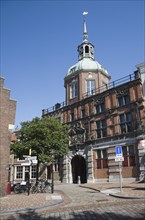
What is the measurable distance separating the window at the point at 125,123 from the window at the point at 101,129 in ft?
8.72

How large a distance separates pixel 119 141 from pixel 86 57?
19.7 metres

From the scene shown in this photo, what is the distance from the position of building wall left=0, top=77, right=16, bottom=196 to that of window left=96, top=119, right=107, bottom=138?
580 inches

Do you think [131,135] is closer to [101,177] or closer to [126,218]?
[101,177]

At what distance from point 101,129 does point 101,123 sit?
887 mm

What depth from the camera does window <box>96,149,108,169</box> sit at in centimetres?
2655

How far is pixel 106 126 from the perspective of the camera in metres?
27.6

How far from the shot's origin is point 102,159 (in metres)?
26.9

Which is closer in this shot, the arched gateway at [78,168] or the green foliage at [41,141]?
the green foliage at [41,141]

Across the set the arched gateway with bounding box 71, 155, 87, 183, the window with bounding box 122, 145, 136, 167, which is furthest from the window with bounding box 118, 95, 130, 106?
the arched gateway with bounding box 71, 155, 87, 183

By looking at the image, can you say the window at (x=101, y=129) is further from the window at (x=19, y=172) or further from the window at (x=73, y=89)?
the window at (x=19, y=172)

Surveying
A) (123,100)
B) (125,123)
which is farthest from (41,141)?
(123,100)

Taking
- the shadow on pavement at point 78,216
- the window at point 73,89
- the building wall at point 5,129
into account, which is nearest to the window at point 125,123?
the window at point 73,89

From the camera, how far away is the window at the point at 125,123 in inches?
1001

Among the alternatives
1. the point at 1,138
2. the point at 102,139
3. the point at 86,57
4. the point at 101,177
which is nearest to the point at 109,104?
the point at 102,139
